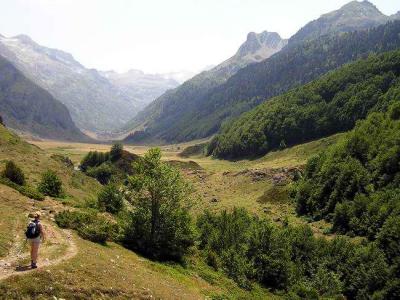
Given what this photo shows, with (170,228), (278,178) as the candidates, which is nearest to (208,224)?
(170,228)

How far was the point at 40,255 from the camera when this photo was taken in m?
28.9

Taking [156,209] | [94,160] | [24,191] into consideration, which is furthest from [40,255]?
[94,160]

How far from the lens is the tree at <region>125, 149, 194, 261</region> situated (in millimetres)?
44719

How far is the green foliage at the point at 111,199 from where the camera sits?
184 feet

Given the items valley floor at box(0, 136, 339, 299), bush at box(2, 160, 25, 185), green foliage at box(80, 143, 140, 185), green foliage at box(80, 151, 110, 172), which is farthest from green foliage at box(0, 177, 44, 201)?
green foliage at box(80, 151, 110, 172)

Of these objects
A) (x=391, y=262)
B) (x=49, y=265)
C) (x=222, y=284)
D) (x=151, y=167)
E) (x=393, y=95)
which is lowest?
(x=391, y=262)

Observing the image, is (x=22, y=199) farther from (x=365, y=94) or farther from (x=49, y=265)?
(x=365, y=94)

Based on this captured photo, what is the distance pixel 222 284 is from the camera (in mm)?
45312

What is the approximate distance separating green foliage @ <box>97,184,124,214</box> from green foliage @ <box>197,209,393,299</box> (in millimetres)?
12927

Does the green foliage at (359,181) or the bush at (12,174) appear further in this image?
the green foliage at (359,181)

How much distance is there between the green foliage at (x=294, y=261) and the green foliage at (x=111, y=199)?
1293 cm

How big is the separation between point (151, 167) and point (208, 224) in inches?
909

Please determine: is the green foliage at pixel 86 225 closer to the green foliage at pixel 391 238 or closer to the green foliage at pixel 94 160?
the green foliage at pixel 391 238

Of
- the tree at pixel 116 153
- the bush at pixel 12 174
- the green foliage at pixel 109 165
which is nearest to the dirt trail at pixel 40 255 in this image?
the bush at pixel 12 174
